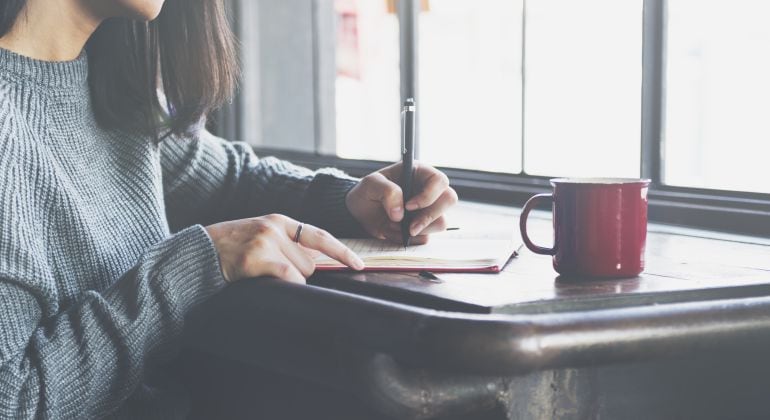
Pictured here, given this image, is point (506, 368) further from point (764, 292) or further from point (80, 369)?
point (80, 369)

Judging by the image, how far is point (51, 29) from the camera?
1504 mm

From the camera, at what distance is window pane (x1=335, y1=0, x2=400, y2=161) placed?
261 cm

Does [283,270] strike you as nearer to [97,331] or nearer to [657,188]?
[97,331]

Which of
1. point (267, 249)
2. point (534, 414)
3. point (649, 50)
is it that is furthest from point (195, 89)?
point (534, 414)

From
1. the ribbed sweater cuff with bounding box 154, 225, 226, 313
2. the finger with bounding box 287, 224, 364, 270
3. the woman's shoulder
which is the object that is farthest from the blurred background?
the woman's shoulder

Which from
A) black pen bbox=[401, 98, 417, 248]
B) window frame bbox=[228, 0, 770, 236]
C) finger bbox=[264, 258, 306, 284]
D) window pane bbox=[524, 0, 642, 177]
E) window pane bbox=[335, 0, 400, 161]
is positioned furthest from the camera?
window pane bbox=[335, 0, 400, 161]

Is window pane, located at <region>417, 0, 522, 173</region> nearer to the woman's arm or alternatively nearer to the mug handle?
the mug handle

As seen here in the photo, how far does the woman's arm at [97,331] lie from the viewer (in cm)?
115

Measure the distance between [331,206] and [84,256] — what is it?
455 millimetres

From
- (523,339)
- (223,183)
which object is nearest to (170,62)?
(223,183)

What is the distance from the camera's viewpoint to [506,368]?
0.90m

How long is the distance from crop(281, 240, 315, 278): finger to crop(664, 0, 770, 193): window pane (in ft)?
2.74

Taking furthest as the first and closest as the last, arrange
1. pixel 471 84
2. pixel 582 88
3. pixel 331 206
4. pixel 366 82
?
1. pixel 366 82
2. pixel 471 84
3. pixel 582 88
4. pixel 331 206

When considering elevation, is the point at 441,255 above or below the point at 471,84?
below
